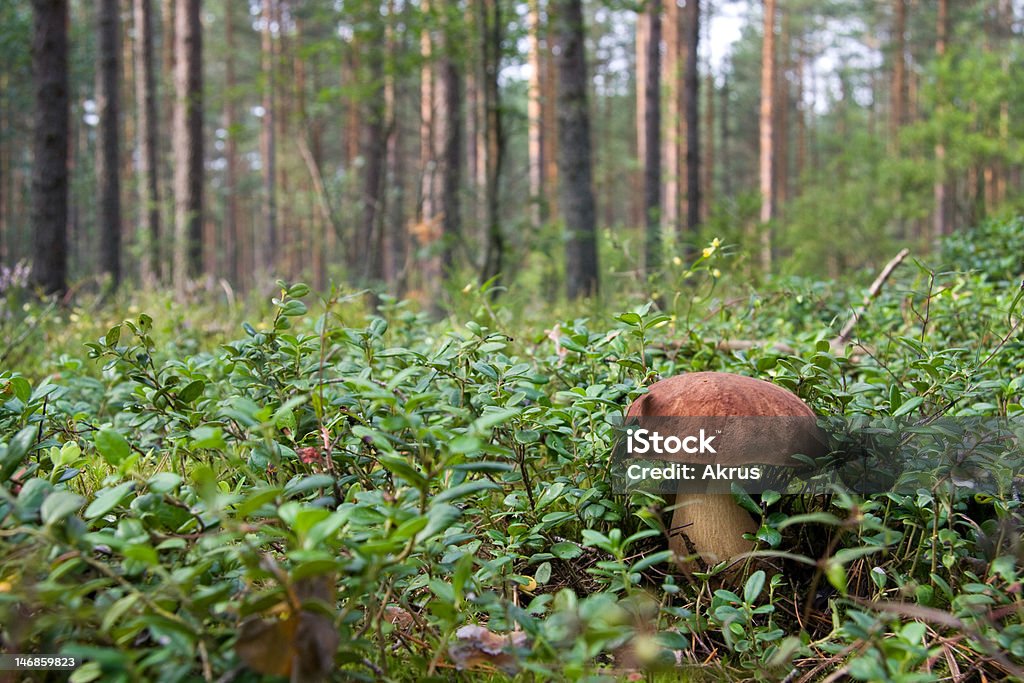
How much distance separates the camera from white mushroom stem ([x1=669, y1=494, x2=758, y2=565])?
181 centimetres

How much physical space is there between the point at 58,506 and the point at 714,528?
1450 mm

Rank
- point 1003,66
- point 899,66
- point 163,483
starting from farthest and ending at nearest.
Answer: point 899,66, point 1003,66, point 163,483

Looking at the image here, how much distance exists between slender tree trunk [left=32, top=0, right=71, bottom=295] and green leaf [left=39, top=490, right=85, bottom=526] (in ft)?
24.3

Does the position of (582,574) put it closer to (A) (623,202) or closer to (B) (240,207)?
(B) (240,207)

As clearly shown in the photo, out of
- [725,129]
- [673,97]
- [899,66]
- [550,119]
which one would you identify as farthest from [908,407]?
[725,129]

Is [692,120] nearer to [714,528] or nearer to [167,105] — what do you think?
[714,528]

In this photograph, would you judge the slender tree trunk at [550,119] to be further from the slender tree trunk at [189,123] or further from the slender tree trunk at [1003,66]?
the slender tree trunk at [189,123]

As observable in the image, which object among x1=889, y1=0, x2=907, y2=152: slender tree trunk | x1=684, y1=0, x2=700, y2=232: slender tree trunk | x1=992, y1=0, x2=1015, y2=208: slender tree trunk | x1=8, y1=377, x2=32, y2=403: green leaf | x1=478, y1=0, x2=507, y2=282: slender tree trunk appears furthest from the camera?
x1=889, y1=0, x2=907, y2=152: slender tree trunk

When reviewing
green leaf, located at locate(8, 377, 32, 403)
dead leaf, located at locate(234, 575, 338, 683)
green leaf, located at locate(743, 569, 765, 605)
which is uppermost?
green leaf, located at locate(8, 377, 32, 403)

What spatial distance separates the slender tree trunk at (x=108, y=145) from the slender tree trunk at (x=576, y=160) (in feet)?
23.8

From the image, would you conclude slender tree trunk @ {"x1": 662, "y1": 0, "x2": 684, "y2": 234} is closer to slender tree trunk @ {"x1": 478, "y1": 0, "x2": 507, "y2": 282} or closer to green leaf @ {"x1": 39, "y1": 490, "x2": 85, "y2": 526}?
slender tree trunk @ {"x1": 478, "y1": 0, "x2": 507, "y2": 282}

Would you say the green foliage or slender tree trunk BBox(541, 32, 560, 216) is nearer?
the green foliage

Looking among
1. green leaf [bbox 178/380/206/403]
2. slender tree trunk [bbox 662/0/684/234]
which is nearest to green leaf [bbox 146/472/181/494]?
green leaf [bbox 178/380/206/403]

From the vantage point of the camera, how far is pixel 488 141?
585 cm
